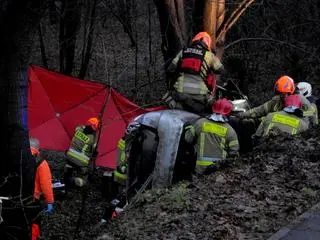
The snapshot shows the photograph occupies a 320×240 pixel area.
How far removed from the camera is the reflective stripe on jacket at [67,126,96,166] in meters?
11.2

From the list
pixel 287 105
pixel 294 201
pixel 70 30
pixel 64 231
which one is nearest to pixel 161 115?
pixel 287 105

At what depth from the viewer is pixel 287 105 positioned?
868 cm

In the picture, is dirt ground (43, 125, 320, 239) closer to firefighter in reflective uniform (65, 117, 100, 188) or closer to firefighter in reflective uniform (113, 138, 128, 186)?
firefighter in reflective uniform (113, 138, 128, 186)

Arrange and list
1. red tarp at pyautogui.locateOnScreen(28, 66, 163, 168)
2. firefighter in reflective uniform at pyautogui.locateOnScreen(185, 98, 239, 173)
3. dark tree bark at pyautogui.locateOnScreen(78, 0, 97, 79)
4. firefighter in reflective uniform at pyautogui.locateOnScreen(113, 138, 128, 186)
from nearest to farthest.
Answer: firefighter in reflective uniform at pyautogui.locateOnScreen(185, 98, 239, 173)
firefighter in reflective uniform at pyautogui.locateOnScreen(113, 138, 128, 186)
red tarp at pyautogui.locateOnScreen(28, 66, 163, 168)
dark tree bark at pyautogui.locateOnScreen(78, 0, 97, 79)

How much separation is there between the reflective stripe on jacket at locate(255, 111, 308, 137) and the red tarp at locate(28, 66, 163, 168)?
419 centimetres

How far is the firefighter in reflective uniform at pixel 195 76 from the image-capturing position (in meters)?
8.93

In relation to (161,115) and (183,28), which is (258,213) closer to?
(161,115)

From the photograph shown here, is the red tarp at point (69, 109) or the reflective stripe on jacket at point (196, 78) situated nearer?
the reflective stripe on jacket at point (196, 78)

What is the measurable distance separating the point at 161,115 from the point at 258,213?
3329 millimetres

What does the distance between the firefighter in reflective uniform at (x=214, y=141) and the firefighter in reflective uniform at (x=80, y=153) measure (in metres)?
3.46

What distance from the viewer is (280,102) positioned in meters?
9.06

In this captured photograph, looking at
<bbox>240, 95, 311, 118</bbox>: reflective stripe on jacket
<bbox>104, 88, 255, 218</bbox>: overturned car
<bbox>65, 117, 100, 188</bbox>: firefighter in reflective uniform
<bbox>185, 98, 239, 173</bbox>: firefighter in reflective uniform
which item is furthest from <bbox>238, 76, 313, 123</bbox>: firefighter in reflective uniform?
<bbox>65, 117, 100, 188</bbox>: firefighter in reflective uniform

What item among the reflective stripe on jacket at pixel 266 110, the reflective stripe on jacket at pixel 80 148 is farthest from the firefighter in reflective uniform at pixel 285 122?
the reflective stripe on jacket at pixel 80 148

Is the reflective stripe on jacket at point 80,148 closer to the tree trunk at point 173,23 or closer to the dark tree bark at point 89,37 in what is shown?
the tree trunk at point 173,23
